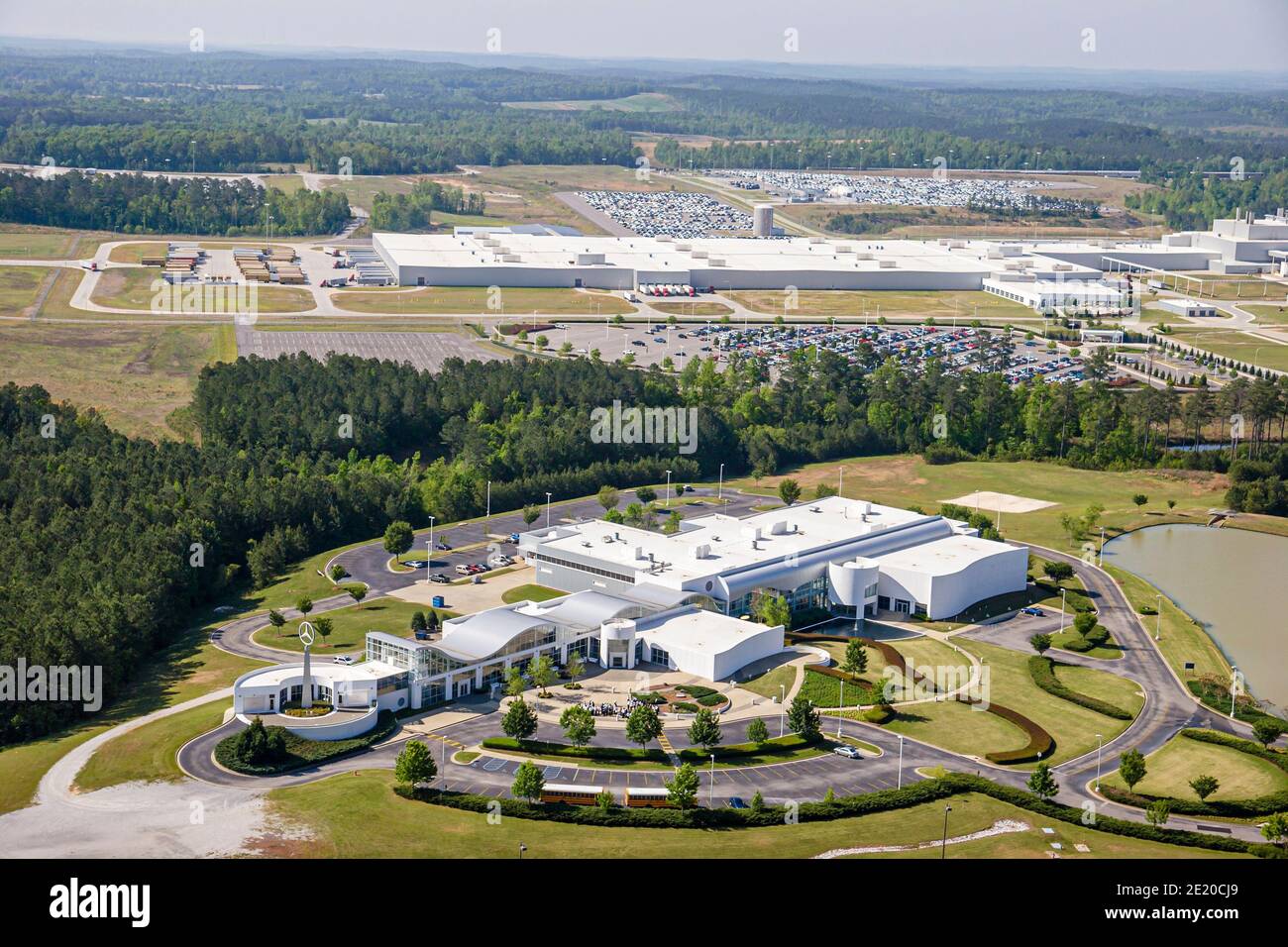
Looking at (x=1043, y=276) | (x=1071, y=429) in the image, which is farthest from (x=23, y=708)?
(x=1043, y=276)

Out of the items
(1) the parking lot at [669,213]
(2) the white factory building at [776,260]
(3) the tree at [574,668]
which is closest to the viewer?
(3) the tree at [574,668]

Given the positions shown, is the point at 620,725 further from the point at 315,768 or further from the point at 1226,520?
the point at 1226,520

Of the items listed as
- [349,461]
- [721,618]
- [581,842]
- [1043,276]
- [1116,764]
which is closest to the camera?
[581,842]

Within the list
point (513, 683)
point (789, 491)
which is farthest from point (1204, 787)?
point (789, 491)

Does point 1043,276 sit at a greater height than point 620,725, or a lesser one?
greater

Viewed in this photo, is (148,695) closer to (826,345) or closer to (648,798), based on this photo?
(648,798)

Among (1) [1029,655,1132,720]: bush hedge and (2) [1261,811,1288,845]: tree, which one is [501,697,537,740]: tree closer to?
(1) [1029,655,1132,720]: bush hedge

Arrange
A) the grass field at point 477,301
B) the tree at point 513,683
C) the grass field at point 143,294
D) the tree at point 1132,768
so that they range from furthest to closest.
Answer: the grass field at point 477,301
the grass field at point 143,294
the tree at point 513,683
the tree at point 1132,768

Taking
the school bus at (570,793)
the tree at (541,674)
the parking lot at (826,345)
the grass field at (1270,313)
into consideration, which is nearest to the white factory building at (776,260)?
the grass field at (1270,313)

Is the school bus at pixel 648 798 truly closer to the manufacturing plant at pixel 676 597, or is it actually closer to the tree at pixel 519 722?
the tree at pixel 519 722
